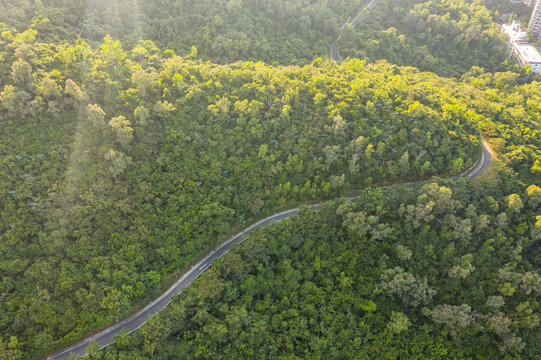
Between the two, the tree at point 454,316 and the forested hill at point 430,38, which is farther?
the forested hill at point 430,38

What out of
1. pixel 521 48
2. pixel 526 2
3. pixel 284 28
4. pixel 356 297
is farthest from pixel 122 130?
pixel 526 2

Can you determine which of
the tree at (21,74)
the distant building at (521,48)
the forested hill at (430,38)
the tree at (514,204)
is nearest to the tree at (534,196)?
the tree at (514,204)

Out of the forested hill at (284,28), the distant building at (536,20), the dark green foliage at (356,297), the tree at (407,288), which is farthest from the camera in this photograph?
the distant building at (536,20)

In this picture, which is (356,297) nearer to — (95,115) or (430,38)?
(95,115)

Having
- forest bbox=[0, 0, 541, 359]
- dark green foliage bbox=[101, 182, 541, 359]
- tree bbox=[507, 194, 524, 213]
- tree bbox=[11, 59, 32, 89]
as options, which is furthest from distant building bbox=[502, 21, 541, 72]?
tree bbox=[11, 59, 32, 89]

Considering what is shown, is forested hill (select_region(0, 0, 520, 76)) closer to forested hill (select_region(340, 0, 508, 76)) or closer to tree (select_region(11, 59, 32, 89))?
forested hill (select_region(340, 0, 508, 76))

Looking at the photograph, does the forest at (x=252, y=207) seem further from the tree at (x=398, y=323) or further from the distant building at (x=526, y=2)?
the distant building at (x=526, y=2)

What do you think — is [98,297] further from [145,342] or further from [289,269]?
[289,269]
